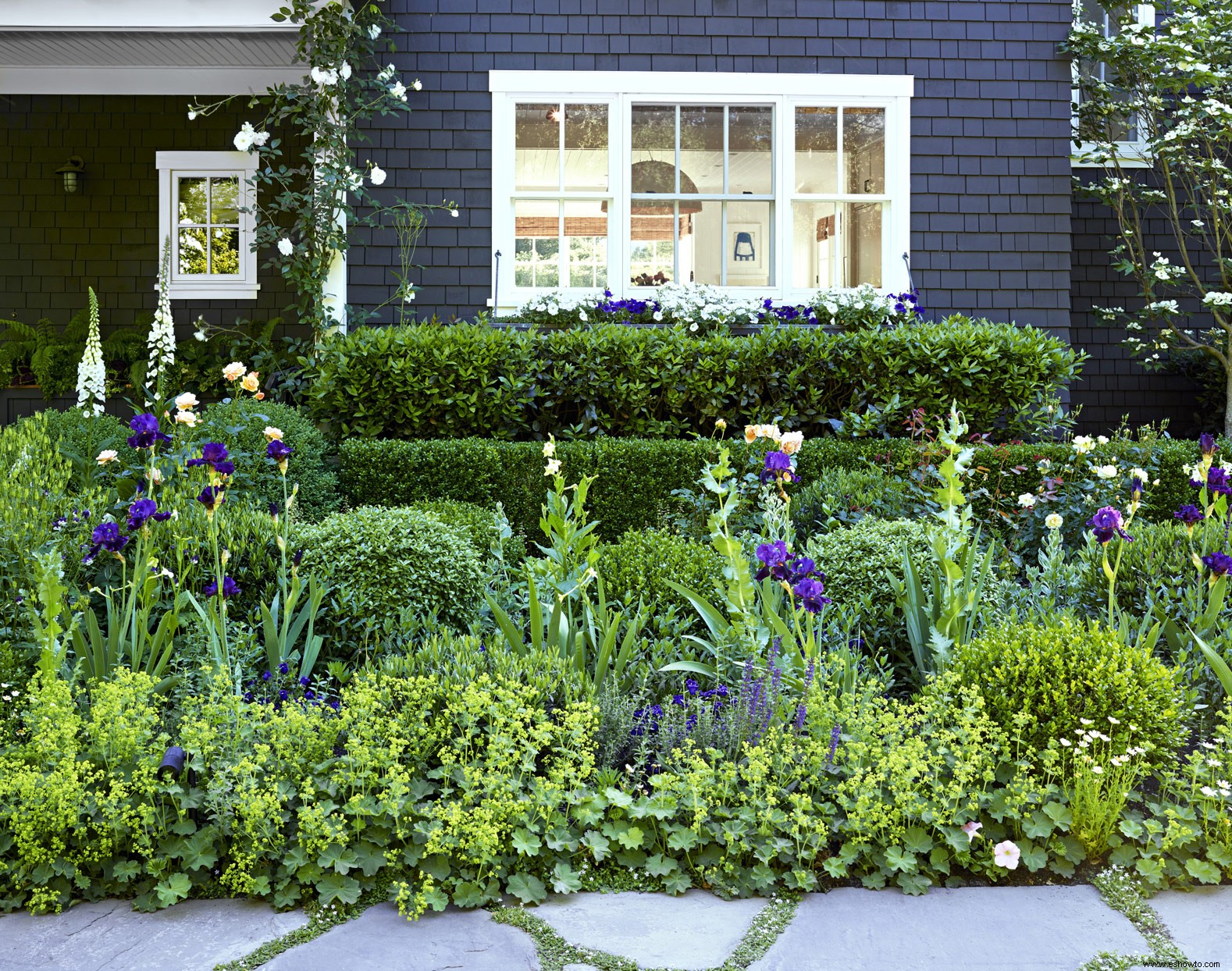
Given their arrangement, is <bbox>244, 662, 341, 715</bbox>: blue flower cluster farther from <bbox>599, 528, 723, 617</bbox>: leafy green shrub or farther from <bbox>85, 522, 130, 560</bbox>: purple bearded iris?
<bbox>599, 528, 723, 617</bbox>: leafy green shrub

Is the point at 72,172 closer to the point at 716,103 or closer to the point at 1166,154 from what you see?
the point at 716,103

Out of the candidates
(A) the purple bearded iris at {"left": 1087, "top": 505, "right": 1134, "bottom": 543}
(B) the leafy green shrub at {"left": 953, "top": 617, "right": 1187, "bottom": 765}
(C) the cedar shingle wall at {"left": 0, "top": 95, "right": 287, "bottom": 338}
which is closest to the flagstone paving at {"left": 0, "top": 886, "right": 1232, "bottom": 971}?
(B) the leafy green shrub at {"left": 953, "top": 617, "right": 1187, "bottom": 765}

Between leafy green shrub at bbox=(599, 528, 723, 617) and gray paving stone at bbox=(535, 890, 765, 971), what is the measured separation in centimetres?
138

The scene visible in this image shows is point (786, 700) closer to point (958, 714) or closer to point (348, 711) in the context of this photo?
point (958, 714)

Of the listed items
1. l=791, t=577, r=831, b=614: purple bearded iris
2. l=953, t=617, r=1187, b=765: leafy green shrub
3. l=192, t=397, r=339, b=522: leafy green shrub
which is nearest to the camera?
l=953, t=617, r=1187, b=765: leafy green shrub

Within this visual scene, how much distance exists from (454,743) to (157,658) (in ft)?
4.14

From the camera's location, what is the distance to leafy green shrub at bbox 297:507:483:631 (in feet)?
11.5

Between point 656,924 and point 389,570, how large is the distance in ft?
5.90

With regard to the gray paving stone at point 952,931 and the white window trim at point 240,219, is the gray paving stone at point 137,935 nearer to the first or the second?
the gray paving stone at point 952,931

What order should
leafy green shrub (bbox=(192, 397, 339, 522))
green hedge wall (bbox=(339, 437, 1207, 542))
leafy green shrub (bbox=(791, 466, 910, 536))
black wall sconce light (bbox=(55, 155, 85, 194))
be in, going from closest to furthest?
leafy green shrub (bbox=(192, 397, 339, 522))
leafy green shrub (bbox=(791, 466, 910, 536))
green hedge wall (bbox=(339, 437, 1207, 542))
black wall sconce light (bbox=(55, 155, 85, 194))

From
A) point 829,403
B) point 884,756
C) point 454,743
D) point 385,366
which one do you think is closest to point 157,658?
point 454,743

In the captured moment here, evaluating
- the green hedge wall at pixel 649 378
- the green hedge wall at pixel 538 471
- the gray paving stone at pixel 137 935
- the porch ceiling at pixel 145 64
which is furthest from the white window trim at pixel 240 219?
the gray paving stone at pixel 137 935

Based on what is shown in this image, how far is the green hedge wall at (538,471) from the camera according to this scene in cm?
523

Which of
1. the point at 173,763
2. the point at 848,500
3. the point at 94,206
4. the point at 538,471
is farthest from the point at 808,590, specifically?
the point at 94,206
